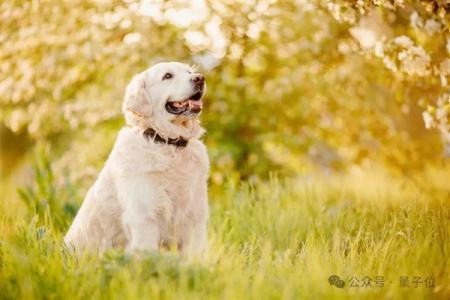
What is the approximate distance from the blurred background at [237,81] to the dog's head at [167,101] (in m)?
2.08

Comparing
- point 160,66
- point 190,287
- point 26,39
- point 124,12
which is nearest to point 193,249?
point 190,287

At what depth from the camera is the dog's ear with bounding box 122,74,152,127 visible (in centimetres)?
465

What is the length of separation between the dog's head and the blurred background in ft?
6.84

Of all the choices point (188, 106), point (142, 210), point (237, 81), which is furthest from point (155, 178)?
point (237, 81)

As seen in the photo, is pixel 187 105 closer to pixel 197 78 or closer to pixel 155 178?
pixel 197 78

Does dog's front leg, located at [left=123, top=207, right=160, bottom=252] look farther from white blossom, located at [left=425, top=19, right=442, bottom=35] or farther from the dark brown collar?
white blossom, located at [left=425, top=19, right=442, bottom=35]

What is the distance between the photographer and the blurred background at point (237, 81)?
267 inches

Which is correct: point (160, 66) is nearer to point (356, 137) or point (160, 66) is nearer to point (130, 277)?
point (130, 277)

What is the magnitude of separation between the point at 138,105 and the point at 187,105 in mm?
370

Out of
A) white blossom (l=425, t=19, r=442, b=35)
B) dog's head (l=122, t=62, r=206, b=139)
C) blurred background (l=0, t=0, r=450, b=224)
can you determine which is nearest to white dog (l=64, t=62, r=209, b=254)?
dog's head (l=122, t=62, r=206, b=139)

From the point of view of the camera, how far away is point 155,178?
14.4 ft

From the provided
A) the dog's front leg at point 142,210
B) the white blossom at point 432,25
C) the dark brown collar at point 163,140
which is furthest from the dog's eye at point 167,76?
the white blossom at point 432,25

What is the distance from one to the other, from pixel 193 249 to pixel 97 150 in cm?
419

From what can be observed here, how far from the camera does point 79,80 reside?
7707mm
